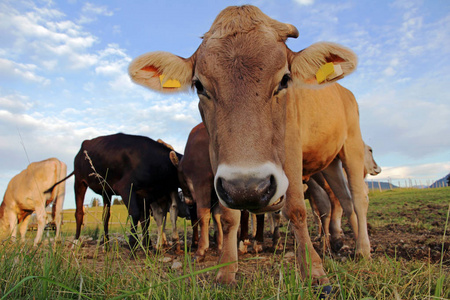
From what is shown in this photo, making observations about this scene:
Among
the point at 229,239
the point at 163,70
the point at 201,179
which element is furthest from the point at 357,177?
the point at 163,70

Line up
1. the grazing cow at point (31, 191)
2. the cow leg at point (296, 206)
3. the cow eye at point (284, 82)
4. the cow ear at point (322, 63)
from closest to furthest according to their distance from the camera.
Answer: the cow eye at point (284, 82), the cow leg at point (296, 206), the cow ear at point (322, 63), the grazing cow at point (31, 191)

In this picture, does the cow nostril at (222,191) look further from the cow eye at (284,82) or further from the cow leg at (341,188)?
the cow leg at (341,188)

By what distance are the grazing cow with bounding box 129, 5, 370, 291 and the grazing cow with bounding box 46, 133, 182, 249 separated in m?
3.32

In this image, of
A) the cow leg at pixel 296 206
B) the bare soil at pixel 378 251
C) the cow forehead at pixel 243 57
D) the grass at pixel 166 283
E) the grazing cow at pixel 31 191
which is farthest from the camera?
the grazing cow at pixel 31 191

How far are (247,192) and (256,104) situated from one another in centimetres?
74

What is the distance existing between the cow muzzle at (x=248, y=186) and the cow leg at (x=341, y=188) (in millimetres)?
3381

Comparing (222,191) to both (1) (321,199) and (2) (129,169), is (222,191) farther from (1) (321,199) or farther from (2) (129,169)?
(2) (129,169)

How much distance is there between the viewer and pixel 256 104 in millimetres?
2314

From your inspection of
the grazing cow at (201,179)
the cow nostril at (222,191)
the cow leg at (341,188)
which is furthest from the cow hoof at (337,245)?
the cow nostril at (222,191)

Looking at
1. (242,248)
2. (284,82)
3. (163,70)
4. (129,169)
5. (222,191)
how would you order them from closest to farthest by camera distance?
(222,191), (284,82), (163,70), (242,248), (129,169)

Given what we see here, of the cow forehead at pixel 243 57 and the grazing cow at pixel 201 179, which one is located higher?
the cow forehead at pixel 243 57

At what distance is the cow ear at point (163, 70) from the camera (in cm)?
316

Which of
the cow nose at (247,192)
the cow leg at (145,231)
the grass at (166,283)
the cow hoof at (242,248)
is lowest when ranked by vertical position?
the cow hoof at (242,248)

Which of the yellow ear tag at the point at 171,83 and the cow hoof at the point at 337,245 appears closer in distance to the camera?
the yellow ear tag at the point at 171,83
